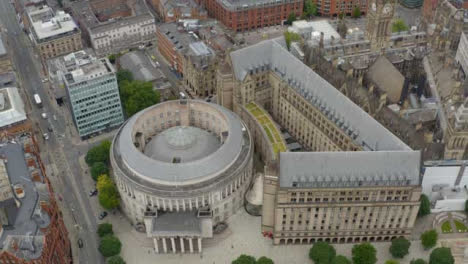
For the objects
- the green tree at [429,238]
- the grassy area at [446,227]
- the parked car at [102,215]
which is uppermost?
the green tree at [429,238]

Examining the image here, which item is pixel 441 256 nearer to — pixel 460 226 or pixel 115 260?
pixel 460 226

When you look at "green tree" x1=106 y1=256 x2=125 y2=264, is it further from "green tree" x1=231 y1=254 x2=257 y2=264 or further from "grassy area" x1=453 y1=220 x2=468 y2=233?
"grassy area" x1=453 y1=220 x2=468 y2=233

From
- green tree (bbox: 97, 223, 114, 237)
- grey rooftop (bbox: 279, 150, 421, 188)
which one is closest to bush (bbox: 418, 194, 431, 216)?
grey rooftop (bbox: 279, 150, 421, 188)

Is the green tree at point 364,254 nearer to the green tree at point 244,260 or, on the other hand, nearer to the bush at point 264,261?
the bush at point 264,261

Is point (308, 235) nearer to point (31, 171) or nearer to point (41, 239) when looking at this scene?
point (41, 239)

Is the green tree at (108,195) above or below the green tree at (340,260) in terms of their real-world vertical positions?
above

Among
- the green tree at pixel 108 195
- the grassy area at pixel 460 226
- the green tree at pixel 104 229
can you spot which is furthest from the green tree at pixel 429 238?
the green tree at pixel 108 195
